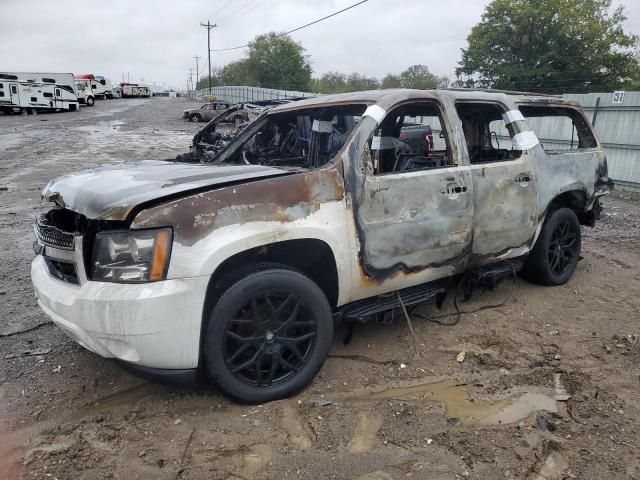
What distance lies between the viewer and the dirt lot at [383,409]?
2.43 metres

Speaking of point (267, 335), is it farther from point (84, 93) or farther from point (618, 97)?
point (84, 93)

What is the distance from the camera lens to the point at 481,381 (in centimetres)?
322

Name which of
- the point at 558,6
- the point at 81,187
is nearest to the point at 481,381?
the point at 81,187

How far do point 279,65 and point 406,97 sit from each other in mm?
75503

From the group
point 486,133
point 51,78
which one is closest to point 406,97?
point 486,133

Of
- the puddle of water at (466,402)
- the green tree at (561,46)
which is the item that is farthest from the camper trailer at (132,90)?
the puddle of water at (466,402)

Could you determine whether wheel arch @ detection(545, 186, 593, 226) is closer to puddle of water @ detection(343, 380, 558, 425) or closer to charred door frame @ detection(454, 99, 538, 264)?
charred door frame @ detection(454, 99, 538, 264)

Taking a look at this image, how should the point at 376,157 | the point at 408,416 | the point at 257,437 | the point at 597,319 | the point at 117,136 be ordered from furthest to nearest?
the point at 117,136 → the point at 597,319 → the point at 376,157 → the point at 408,416 → the point at 257,437

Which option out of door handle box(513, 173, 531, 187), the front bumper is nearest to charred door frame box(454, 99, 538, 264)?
door handle box(513, 173, 531, 187)

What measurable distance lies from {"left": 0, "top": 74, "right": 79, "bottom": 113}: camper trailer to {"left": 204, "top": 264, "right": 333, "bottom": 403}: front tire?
3718 centimetres

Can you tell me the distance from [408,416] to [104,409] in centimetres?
174

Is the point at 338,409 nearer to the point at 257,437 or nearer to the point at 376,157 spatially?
the point at 257,437

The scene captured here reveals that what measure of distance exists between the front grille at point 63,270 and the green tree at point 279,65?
71916 mm

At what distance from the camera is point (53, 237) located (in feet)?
9.30
